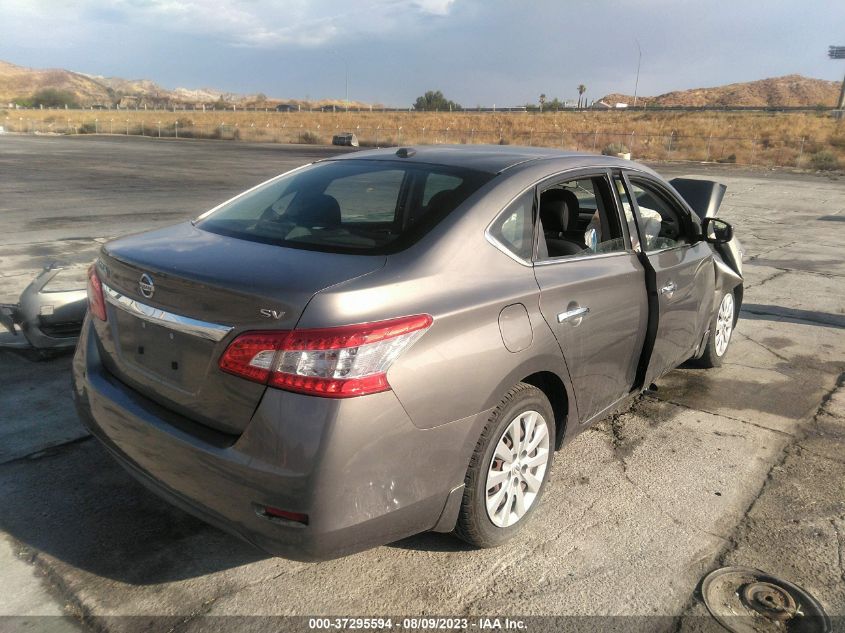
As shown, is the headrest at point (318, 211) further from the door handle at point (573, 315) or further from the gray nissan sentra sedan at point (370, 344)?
the door handle at point (573, 315)

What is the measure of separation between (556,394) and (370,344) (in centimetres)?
129

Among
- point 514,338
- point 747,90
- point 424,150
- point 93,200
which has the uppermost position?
point 747,90

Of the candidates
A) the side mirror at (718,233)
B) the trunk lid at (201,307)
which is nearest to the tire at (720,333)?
the side mirror at (718,233)

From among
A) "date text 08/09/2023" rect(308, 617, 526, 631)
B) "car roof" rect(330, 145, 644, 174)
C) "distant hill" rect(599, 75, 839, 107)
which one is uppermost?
"distant hill" rect(599, 75, 839, 107)

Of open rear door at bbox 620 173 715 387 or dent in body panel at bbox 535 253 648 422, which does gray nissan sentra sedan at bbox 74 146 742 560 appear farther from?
open rear door at bbox 620 173 715 387

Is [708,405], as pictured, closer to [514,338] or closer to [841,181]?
[514,338]

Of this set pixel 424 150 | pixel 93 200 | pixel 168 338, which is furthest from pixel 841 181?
pixel 168 338

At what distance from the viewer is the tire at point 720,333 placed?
5066 mm

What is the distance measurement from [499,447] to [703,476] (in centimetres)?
156

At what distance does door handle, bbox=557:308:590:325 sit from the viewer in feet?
9.87

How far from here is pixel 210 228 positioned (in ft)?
10.2

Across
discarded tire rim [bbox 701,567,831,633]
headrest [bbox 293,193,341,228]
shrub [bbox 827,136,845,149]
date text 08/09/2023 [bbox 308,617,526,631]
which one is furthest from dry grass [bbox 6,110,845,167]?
date text 08/09/2023 [bbox 308,617,526,631]

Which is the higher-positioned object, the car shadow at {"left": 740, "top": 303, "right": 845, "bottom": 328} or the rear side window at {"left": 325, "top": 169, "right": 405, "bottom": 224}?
the rear side window at {"left": 325, "top": 169, "right": 405, "bottom": 224}

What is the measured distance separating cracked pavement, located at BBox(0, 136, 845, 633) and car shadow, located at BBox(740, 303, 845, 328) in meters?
1.22
